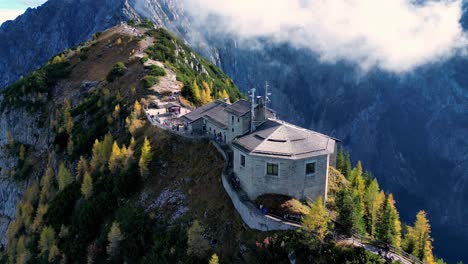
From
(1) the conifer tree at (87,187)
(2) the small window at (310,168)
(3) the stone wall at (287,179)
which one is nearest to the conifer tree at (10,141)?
(1) the conifer tree at (87,187)

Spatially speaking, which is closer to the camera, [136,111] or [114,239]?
[114,239]

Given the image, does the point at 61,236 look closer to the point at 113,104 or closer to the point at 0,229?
the point at 113,104

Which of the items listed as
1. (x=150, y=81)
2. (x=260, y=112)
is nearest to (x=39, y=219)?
(x=150, y=81)

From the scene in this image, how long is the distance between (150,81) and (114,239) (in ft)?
170

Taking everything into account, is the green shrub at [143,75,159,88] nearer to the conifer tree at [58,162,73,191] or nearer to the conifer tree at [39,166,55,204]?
the conifer tree at [58,162,73,191]

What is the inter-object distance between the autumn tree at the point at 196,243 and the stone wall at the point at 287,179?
24.1 ft

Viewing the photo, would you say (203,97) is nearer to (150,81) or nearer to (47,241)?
(150,81)

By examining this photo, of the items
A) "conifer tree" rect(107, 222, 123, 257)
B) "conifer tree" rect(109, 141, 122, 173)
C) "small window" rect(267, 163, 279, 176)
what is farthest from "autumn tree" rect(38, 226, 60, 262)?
"small window" rect(267, 163, 279, 176)

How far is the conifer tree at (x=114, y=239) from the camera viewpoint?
60656 millimetres

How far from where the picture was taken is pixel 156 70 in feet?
367

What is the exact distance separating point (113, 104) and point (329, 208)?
63.3 meters

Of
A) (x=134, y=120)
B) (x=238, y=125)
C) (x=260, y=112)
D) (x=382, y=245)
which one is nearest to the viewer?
(x=382, y=245)

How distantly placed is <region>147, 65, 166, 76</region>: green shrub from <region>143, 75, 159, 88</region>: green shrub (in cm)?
255

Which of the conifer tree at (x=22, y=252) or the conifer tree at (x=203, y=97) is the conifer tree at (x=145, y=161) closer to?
the conifer tree at (x=22, y=252)
